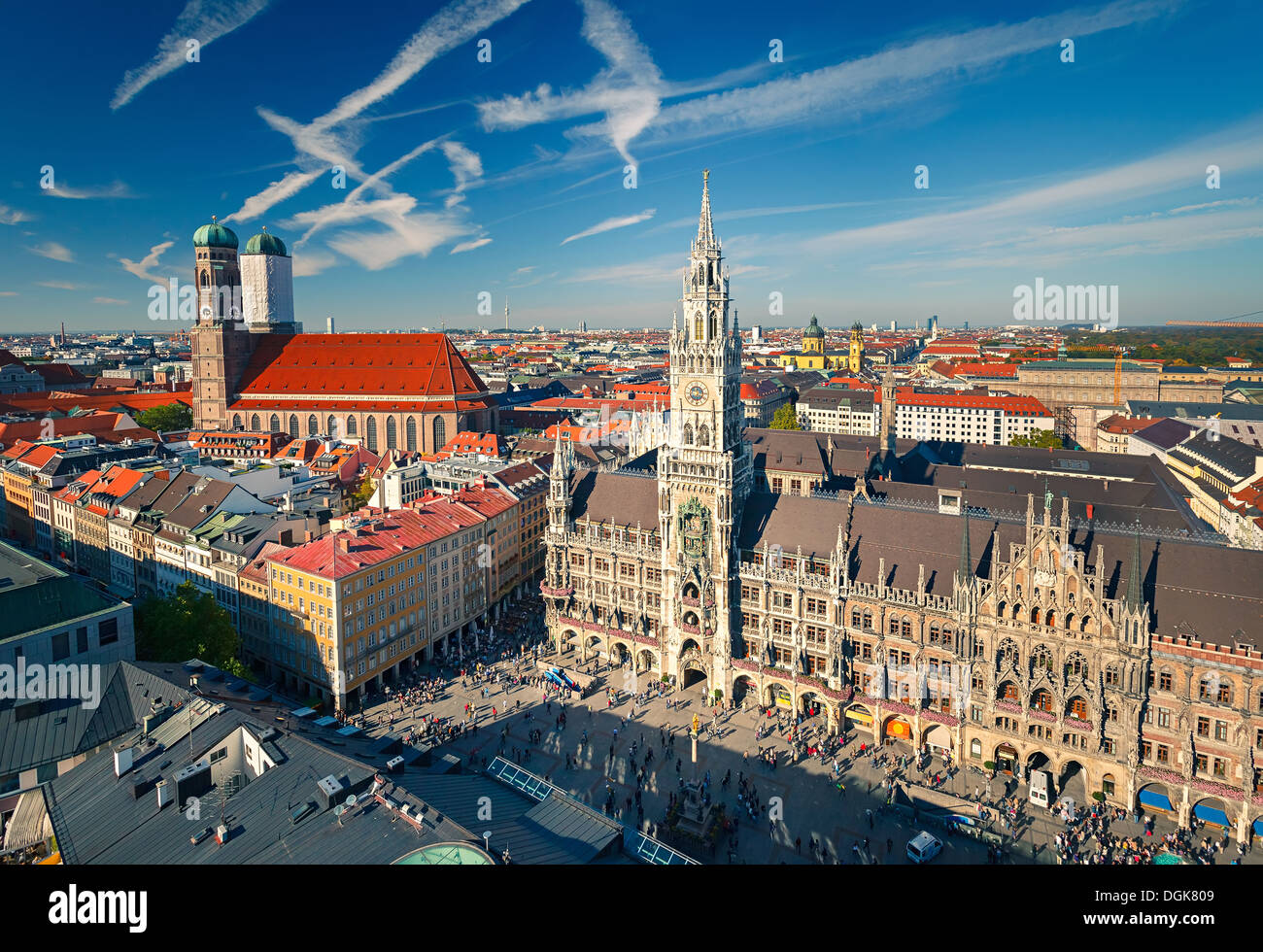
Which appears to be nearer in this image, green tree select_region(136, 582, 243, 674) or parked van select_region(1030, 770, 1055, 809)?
parked van select_region(1030, 770, 1055, 809)

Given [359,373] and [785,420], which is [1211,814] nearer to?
[785,420]

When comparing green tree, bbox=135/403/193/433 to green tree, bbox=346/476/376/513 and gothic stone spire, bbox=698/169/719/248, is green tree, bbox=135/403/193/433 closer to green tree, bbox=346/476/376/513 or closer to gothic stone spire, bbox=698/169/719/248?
green tree, bbox=346/476/376/513

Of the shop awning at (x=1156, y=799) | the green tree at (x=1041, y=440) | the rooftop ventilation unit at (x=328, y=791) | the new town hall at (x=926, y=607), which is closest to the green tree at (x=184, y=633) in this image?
the new town hall at (x=926, y=607)

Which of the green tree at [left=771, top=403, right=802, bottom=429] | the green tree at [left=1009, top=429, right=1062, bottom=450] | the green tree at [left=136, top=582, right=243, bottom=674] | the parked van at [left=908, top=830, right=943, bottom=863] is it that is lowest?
the parked van at [left=908, top=830, right=943, bottom=863]

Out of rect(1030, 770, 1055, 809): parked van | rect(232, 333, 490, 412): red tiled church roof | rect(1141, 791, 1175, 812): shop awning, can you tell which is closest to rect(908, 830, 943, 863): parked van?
rect(1030, 770, 1055, 809): parked van

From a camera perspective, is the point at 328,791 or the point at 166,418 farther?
the point at 166,418

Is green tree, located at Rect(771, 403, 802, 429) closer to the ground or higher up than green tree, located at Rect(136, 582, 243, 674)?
higher up

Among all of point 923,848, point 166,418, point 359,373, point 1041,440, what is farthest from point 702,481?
point 166,418

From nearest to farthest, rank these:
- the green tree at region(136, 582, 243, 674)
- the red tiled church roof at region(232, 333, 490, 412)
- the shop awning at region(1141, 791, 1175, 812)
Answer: the shop awning at region(1141, 791, 1175, 812) → the green tree at region(136, 582, 243, 674) → the red tiled church roof at region(232, 333, 490, 412)
